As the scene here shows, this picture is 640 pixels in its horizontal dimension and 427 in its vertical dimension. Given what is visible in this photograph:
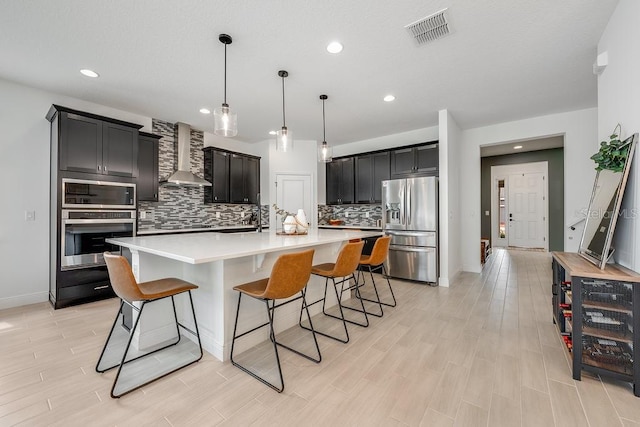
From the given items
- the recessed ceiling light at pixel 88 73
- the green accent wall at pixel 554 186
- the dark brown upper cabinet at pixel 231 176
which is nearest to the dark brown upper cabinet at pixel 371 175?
the dark brown upper cabinet at pixel 231 176

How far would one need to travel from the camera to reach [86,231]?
3379 mm

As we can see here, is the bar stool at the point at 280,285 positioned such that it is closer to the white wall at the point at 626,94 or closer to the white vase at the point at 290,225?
the white vase at the point at 290,225

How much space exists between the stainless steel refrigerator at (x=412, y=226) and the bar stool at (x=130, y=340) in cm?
331

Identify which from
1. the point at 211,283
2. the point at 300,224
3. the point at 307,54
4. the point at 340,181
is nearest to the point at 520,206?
the point at 340,181

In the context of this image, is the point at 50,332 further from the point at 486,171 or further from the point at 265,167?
the point at 486,171

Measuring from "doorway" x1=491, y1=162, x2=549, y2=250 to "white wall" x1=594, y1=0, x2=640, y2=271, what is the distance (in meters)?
5.87

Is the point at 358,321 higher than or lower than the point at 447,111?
lower

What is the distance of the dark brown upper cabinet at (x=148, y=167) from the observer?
4078 mm

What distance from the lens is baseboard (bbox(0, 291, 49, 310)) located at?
3.13m

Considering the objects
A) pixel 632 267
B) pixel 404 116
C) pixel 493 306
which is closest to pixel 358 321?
pixel 493 306

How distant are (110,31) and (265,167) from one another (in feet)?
11.8

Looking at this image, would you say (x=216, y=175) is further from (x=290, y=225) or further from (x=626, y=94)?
(x=626, y=94)

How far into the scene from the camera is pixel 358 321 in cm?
284

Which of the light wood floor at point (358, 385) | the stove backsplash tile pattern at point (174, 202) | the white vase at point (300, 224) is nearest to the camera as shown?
the light wood floor at point (358, 385)
